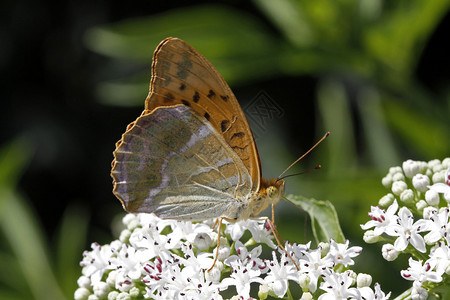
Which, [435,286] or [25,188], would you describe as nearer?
[435,286]

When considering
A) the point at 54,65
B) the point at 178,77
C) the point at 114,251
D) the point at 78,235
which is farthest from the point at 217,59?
the point at 54,65

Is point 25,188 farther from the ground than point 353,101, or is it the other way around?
point 353,101

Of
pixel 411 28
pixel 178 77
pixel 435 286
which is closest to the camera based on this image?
pixel 435 286

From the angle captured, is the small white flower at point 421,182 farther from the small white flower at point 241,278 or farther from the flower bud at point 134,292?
the flower bud at point 134,292

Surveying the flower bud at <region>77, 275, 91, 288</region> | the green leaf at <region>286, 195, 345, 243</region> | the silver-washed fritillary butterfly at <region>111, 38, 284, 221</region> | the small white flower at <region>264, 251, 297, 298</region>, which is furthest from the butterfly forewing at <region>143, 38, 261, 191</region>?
the flower bud at <region>77, 275, 91, 288</region>

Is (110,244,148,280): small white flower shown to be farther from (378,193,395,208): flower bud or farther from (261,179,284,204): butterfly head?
(378,193,395,208): flower bud

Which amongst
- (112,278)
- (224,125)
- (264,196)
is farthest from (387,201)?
(112,278)

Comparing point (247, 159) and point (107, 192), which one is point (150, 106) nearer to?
point (247, 159)

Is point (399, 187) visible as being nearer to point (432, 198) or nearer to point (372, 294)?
point (432, 198)
